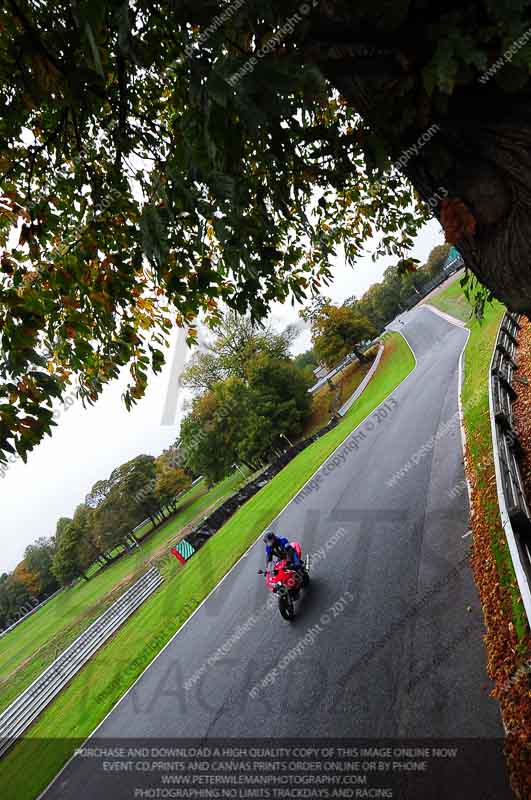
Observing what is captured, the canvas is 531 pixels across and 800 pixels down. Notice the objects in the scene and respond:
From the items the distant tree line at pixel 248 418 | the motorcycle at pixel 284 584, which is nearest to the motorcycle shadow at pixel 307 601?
the motorcycle at pixel 284 584

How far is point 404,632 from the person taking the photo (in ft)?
19.8

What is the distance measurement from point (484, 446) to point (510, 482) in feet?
12.1

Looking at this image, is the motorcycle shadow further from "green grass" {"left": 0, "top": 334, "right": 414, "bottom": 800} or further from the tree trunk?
the tree trunk

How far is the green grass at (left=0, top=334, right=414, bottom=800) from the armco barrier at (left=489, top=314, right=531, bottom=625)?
6.96 m

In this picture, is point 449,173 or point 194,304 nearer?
point 449,173

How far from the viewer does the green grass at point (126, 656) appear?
9.70 metres

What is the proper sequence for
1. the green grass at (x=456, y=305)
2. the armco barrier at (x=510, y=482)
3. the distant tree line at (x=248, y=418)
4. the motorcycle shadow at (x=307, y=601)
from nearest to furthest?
the armco barrier at (x=510, y=482)
the motorcycle shadow at (x=307, y=601)
the green grass at (x=456, y=305)
the distant tree line at (x=248, y=418)

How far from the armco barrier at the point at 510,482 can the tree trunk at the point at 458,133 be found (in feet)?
10.8

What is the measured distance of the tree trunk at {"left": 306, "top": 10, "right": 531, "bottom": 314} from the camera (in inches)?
72.4

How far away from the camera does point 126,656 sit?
12633mm

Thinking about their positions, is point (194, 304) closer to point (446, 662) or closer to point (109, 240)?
point (109, 240)

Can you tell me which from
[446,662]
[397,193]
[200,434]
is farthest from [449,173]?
[200,434]

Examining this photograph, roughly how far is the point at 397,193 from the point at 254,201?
295cm

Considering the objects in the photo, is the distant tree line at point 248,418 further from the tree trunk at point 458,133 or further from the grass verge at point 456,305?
the tree trunk at point 458,133
